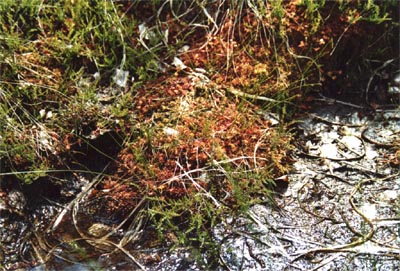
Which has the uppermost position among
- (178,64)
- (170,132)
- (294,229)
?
(178,64)

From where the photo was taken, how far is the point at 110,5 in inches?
137

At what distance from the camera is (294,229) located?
2.79m

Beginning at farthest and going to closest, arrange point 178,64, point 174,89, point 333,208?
point 178,64 → point 174,89 → point 333,208

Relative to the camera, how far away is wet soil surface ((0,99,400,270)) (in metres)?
2.66

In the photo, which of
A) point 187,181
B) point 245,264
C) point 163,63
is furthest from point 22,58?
point 245,264

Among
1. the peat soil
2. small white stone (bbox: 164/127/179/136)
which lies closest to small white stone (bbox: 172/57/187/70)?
small white stone (bbox: 164/127/179/136)

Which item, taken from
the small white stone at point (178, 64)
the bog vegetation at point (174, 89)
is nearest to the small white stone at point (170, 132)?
the bog vegetation at point (174, 89)

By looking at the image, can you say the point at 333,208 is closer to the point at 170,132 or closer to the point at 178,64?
the point at 170,132

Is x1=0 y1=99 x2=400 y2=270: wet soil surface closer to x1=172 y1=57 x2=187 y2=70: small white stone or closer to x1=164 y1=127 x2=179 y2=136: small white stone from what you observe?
x1=164 y1=127 x2=179 y2=136: small white stone

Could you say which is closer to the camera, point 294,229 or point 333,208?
point 294,229

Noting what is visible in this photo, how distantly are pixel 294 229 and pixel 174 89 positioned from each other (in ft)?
3.26

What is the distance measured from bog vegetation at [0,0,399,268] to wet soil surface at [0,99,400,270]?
0.10 meters

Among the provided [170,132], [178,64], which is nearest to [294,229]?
[170,132]

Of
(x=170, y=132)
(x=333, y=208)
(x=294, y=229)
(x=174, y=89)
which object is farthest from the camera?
(x=174, y=89)
